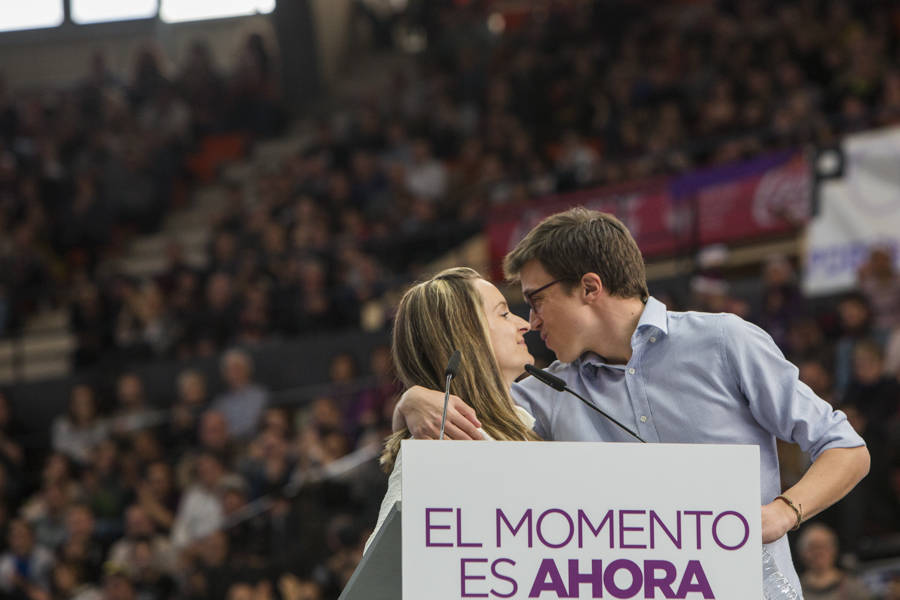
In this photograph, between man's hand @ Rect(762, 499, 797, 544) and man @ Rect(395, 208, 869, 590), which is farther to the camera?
man @ Rect(395, 208, 869, 590)

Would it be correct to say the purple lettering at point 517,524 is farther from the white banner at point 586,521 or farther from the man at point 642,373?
the man at point 642,373

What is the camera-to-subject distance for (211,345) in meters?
11.6

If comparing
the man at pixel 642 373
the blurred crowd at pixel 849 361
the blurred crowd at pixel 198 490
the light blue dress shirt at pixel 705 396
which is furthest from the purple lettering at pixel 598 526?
the blurred crowd at pixel 198 490

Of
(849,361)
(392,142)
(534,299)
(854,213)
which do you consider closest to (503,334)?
(534,299)

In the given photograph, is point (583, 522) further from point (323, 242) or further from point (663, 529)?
point (323, 242)

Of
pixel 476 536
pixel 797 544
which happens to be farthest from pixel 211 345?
pixel 476 536

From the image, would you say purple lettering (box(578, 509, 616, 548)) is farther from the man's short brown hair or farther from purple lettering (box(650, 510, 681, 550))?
the man's short brown hair

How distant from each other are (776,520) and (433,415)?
76 centimetres

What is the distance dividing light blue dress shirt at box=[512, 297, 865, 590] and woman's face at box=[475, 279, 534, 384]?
0.46ft

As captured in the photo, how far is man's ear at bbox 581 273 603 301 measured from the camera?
10.1ft

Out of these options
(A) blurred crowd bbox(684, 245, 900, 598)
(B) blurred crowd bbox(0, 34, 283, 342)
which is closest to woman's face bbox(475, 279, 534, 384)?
(A) blurred crowd bbox(684, 245, 900, 598)

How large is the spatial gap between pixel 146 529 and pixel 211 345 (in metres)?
2.93

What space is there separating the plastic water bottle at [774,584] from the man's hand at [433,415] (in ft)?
2.23

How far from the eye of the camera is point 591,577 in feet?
7.88
